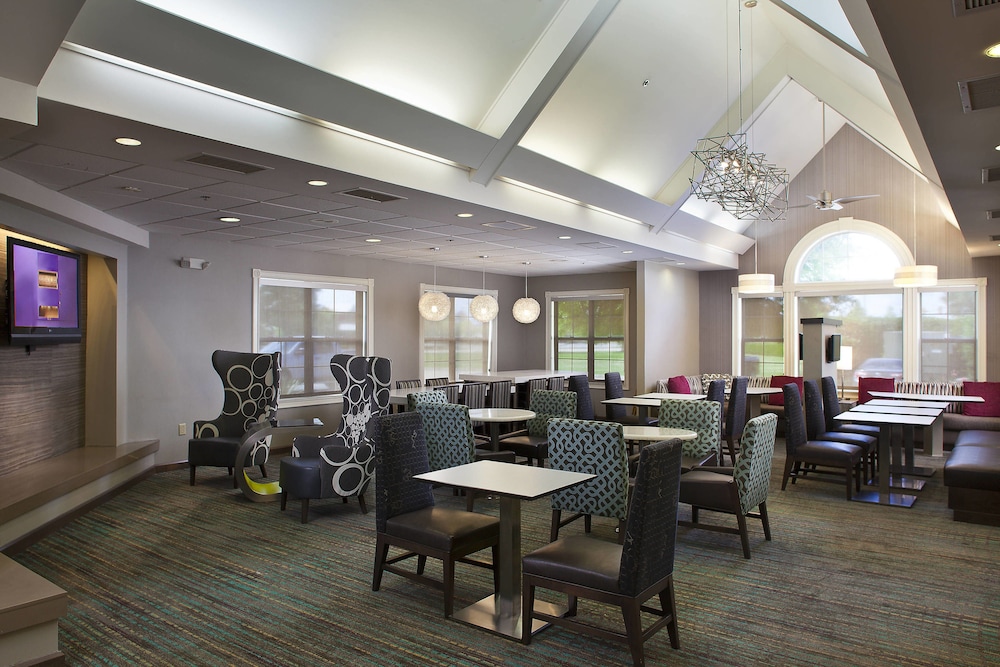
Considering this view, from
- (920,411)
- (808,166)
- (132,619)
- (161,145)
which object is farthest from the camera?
(808,166)

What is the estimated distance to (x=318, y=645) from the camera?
3211 mm

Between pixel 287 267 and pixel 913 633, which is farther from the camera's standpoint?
pixel 287 267

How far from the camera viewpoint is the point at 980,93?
3346 mm

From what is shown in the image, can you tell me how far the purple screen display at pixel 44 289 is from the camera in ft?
17.6

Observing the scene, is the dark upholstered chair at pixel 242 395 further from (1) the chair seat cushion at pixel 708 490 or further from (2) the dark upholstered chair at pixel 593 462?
(1) the chair seat cushion at pixel 708 490

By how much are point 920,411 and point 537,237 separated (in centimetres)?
430

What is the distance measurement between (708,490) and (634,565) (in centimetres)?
200

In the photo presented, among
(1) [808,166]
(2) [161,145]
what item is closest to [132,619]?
(2) [161,145]

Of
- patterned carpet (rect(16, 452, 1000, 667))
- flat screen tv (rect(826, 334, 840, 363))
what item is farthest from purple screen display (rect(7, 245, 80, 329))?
flat screen tv (rect(826, 334, 840, 363))

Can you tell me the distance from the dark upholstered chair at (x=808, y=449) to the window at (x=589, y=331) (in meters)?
5.06

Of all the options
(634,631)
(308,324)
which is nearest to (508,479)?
(634,631)

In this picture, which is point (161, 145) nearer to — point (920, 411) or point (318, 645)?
point (318, 645)

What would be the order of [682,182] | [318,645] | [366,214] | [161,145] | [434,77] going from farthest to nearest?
[682,182]
[366,214]
[434,77]
[161,145]
[318,645]

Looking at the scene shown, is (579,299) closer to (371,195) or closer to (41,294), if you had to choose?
(371,195)
